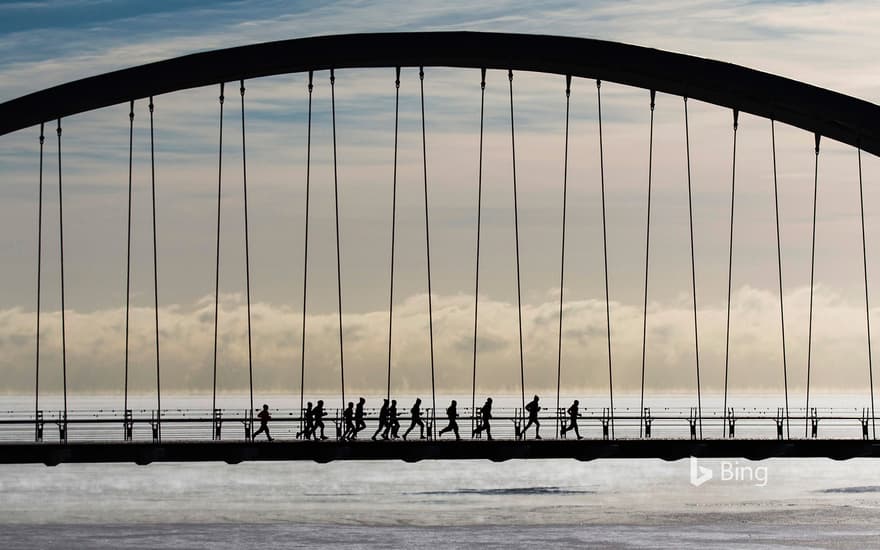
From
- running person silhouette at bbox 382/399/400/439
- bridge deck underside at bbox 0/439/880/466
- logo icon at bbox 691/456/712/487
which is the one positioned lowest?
logo icon at bbox 691/456/712/487

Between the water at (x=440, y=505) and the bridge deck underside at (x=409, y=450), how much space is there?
12.6 metres

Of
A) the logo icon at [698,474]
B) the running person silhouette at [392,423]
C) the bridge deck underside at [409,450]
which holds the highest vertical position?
the running person silhouette at [392,423]

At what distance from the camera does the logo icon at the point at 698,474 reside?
282 feet

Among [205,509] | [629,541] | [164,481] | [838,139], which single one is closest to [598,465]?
[164,481]

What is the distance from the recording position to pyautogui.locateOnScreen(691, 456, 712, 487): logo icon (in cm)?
8603

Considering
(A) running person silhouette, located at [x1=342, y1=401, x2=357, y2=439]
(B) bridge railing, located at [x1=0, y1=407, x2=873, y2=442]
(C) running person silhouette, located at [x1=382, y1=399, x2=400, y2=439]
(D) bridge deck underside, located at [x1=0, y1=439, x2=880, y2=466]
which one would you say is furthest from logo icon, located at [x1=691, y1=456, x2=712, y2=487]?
(A) running person silhouette, located at [x1=342, y1=401, x2=357, y2=439]

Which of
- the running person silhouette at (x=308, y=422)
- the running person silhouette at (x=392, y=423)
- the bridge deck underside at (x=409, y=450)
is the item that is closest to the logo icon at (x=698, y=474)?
the bridge deck underside at (x=409, y=450)

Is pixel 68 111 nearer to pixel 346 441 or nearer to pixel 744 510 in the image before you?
pixel 346 441

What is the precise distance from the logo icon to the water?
0.67m

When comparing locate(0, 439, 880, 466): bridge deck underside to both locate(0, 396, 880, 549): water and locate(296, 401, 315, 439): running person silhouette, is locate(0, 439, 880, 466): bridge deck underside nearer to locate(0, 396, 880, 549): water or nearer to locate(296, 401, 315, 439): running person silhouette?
locate(296, 401, 315, 439): running person silhouette

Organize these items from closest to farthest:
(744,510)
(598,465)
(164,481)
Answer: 1. (744,510)
2. (164,481)
3. (598,465)

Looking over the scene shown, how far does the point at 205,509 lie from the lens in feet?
213

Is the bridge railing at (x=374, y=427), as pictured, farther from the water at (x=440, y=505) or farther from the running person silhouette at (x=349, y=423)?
the water at (x=440, y=505)

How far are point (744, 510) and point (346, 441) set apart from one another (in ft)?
112
